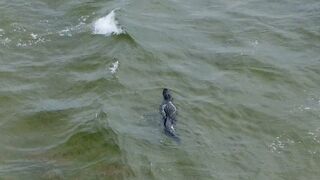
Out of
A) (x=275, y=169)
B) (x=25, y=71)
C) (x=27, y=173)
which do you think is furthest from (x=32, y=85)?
(x=275, y=169)

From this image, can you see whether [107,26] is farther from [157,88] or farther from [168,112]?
[168,112]

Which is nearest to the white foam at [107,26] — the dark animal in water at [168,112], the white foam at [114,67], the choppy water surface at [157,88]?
the choppy water surface at [157,88]

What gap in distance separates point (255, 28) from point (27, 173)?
525 inches

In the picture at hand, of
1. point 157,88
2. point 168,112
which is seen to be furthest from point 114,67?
point 168,112

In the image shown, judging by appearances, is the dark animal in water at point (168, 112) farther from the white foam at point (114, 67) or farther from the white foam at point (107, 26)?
the white foam at point (107, 26)

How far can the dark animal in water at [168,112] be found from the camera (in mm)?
17094

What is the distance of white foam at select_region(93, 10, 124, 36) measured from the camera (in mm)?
23605

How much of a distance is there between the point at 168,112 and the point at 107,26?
7.81m

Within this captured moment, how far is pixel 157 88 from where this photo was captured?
19.8 m

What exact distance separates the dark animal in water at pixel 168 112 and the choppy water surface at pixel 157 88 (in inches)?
10.4

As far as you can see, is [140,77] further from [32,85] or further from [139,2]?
[139,2]

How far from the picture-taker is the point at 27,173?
596 inches

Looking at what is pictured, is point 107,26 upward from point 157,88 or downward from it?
upward

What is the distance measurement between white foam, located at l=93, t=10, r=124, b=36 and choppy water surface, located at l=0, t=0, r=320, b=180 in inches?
2.4
